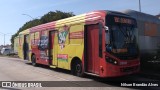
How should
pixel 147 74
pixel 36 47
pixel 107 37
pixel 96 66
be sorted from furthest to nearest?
1. pixel 36 47
2. pixel 147 74
3. pixel 96 66
4. pixel 107 37

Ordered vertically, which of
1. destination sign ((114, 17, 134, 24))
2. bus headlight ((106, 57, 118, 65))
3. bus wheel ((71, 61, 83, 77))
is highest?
destination sign ((114, 17, 134, 24))

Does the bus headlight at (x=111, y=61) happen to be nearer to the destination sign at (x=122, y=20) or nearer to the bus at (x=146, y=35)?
the destination sign at (x=122, y=20)

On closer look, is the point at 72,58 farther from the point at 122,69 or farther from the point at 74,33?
the point at 122,69

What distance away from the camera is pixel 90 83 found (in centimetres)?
1252

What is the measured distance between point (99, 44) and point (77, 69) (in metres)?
2.75

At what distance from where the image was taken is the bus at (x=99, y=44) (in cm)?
1193

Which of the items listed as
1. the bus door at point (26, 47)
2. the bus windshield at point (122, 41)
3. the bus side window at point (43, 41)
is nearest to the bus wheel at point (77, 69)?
the bus windshield at point (122, 41)

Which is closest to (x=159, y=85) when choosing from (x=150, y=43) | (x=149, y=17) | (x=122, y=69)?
(x=122, y=69)

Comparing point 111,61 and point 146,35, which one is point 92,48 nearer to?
point 111,61

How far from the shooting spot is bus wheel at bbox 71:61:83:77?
14.2m

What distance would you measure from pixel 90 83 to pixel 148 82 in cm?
253

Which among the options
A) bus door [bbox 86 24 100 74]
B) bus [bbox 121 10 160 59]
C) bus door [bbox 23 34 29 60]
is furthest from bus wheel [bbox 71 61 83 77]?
bus door [bbox 23 34 29 60]

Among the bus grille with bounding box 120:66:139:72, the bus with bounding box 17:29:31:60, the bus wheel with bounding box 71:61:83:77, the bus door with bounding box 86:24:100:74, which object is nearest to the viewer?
the bus grille with bounding box 120:66:139:72

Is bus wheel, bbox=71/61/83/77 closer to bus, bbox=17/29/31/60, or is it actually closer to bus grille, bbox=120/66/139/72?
bus grille, bbox=120/66/139/72
